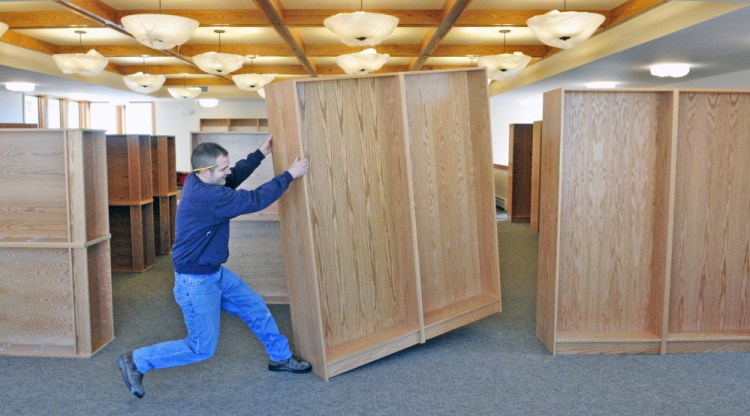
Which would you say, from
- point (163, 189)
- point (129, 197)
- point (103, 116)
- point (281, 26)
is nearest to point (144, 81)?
point (281, 26)

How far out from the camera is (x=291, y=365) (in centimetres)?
378

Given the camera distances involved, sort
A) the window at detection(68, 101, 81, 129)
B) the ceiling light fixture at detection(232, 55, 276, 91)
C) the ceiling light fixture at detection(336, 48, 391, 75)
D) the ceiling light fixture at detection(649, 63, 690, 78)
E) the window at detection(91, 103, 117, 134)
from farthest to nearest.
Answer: the window at detection(91, 103, 117, 134), the window at detection(68, 101, 81, 129), the ceiling light fixture at detection(232, 55, 276, 91), the ceiling light fixture at detection(649, 63, 690, 78), the ceiling light fixture at detection(336, 48, 391, 75)

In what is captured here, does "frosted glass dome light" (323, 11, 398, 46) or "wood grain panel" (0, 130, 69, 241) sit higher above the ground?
"frosted glass dome light" (323, 11, 398, 46)

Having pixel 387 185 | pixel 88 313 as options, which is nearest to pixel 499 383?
pixel 387 185

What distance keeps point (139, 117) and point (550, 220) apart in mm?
17940

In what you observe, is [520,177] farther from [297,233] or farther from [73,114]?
[73,114]

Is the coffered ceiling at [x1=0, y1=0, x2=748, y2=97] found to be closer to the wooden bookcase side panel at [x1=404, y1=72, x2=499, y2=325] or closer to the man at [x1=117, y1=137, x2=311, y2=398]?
the wooden bookcase side panel at [x1=404, y1=72, x2=499, y2=325]

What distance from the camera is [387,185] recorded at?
13.5 ft

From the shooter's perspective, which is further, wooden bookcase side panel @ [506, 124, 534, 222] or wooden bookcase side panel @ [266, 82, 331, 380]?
wooden bookcase side panel @ [506, 124, 534, 222]

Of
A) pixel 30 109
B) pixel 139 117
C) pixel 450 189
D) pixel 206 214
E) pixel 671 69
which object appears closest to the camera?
pixel 206 214

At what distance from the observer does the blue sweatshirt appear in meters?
3.27

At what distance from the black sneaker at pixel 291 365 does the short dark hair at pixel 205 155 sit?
133 centimetres

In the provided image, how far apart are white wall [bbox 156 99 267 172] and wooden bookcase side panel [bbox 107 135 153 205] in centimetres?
1265

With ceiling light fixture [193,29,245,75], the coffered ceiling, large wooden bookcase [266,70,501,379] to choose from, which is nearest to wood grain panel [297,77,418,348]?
large wooden bookcase [266,70,501,379]
